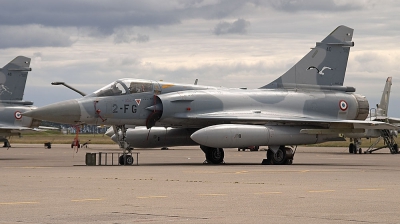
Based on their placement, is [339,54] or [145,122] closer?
[145,122]

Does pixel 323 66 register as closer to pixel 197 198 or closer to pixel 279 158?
pixel 279 158

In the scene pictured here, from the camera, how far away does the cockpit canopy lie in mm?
24891

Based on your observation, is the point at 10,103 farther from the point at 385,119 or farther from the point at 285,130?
the point at 385,119

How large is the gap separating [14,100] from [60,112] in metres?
12.6

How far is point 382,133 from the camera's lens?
46.4 m

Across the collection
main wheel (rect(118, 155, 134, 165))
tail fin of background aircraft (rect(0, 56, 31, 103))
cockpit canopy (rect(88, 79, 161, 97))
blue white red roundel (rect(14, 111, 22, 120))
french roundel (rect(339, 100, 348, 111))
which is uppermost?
tail fin of background aircraft (rect(0, 56, 31, 103))

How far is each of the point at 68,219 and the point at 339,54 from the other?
21228mm

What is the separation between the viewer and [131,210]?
1045cm

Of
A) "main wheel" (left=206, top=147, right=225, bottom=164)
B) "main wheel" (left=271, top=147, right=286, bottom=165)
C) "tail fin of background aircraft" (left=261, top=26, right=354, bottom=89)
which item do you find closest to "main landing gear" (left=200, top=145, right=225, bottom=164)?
"main wheel" (left=206, top=147, right=225, bottom=164)

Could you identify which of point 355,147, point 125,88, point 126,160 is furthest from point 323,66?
point 355,147

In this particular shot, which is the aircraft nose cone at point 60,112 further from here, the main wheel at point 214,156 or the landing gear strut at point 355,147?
the landing gear strut at point 355,147

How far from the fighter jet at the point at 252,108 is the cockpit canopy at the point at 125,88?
34 mm

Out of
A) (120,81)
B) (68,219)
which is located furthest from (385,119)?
(68,219)

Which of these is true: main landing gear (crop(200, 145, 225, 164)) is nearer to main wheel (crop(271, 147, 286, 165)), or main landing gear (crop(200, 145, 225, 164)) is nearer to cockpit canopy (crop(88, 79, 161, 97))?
main wheel (crop(271, 147, 286, 165))
